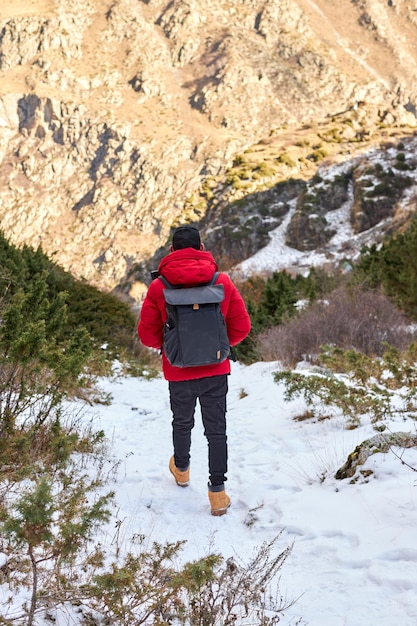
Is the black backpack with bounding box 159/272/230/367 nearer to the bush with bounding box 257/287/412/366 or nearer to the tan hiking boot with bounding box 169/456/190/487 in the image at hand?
the tan hiking boot with bounding box 169/456/190/487

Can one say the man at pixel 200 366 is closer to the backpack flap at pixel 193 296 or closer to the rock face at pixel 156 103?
the backpack flap at pixel 193 296

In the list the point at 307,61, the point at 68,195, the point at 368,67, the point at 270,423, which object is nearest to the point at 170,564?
the point at 270,423

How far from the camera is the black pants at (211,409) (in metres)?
3.17

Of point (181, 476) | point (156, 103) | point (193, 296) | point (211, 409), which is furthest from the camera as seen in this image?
point (156, 103)

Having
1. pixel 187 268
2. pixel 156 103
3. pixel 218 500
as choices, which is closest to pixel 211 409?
pixel 218 500

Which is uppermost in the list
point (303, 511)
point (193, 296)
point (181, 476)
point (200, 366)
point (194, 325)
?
point (193, 296)

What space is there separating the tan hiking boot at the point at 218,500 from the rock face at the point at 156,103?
4792 centimetres

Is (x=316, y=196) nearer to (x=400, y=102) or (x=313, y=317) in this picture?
(x=313, y=317)

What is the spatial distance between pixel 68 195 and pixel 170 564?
85.9 m

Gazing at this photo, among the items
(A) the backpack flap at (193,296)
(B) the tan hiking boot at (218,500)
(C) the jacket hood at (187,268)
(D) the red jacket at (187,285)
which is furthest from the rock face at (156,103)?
(B) the tan hiking boot at (218,500)

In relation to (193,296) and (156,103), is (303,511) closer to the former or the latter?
(193,296)

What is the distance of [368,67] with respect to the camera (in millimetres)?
109375

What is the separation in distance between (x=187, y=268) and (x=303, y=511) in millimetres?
1808

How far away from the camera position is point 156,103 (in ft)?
299
